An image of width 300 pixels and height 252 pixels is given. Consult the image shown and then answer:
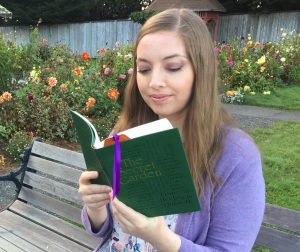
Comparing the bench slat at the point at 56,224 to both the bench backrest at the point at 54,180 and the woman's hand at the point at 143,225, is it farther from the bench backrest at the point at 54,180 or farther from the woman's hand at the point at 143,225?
the woman's hand at the point at 143,225

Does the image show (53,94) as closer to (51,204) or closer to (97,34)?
(51,204)

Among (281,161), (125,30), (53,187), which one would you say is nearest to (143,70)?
(53,187)

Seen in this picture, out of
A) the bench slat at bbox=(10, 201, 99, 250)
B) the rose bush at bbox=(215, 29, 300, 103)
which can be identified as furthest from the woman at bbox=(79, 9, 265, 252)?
the rose bush at bbox=(215, 29, 300, 103)

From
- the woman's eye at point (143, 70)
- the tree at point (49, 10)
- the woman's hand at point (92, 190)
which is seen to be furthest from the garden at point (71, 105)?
the tree at point (49, 10)

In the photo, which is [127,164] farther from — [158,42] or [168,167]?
[158,42]

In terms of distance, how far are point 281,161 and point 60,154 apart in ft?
10.3

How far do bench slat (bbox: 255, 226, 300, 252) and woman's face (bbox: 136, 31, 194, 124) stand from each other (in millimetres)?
786

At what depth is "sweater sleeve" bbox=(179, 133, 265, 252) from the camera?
1.43 meters

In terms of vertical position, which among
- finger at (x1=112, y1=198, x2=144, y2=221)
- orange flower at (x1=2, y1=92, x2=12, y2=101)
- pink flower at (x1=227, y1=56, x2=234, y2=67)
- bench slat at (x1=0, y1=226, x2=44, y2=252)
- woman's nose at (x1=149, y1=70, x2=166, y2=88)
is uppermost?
woman's nose at (x1=149, y1=70, x2=166, y2=88)

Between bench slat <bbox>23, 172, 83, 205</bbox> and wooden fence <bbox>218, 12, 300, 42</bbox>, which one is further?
wooden fence <bbox>218, 12, 300, 42</bbox>

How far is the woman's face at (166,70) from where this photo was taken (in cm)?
146

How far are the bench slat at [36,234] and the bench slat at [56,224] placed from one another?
36mm

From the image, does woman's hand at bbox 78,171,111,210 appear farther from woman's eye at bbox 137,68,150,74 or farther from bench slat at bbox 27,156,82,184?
bench slat at bbox 27,156,82,184

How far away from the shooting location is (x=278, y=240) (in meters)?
1.83
